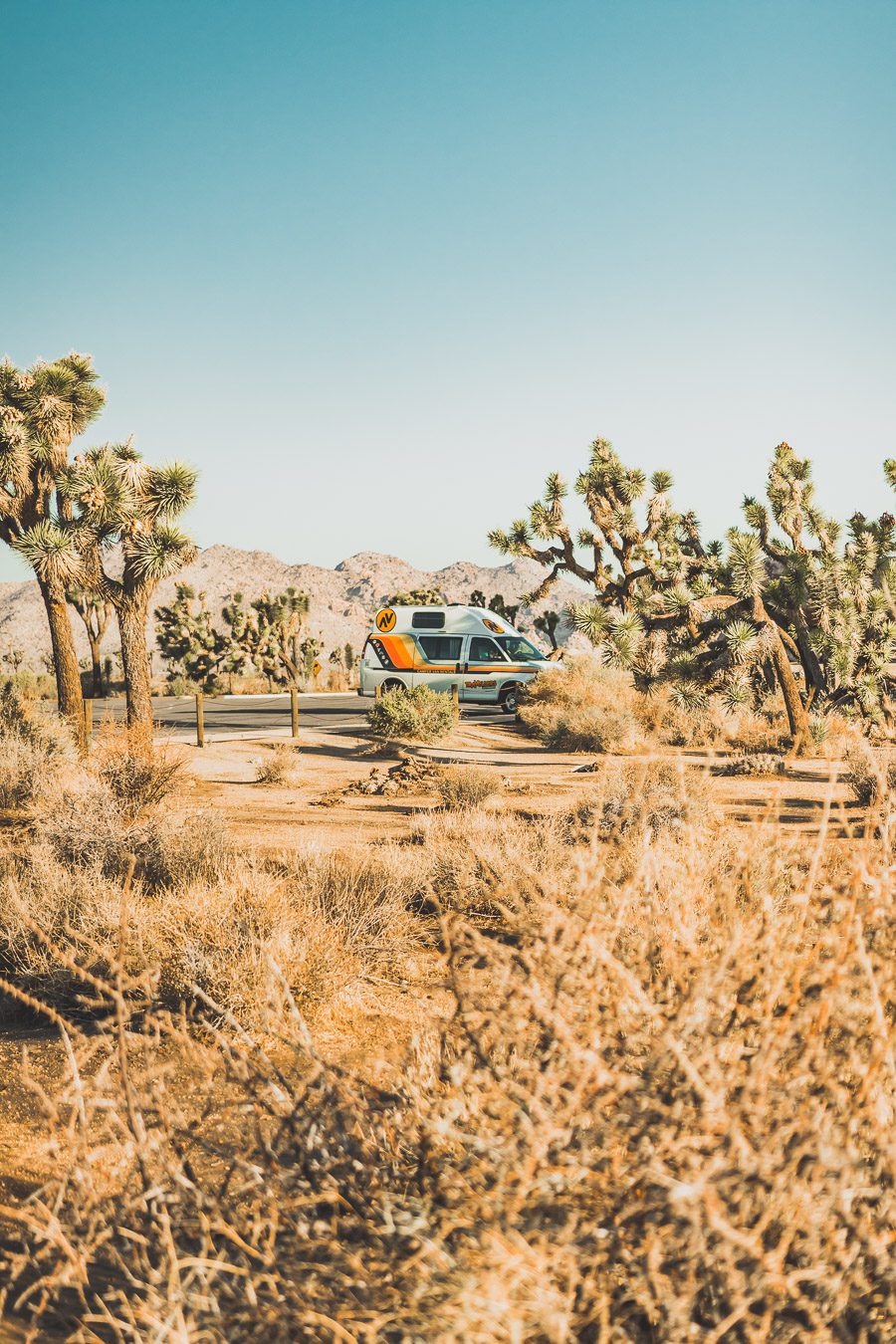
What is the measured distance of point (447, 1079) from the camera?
2.57 meters

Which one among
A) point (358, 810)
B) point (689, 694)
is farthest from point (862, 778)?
point (358, 810)

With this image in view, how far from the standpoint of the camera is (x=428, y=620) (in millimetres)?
26016

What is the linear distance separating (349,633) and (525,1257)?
7665 centimetres

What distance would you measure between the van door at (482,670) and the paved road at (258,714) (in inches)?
21.0

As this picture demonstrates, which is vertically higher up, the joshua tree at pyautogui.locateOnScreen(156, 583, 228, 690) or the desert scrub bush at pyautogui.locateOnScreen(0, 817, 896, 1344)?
the joshua tree at pyautogui.locateOnScreen(156, 583, 228, 690)

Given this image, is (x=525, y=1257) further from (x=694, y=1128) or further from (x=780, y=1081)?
(x=780, y=1081)

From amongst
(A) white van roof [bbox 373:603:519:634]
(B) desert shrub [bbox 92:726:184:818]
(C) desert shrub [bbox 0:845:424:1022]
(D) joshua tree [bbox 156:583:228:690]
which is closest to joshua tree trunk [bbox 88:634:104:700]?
(D) joshua tree [bbox 156:583:228:690]

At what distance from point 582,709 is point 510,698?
480 cm

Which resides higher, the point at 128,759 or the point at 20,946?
the point at 128,759

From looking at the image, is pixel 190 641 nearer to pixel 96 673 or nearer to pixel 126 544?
pixel 96 673

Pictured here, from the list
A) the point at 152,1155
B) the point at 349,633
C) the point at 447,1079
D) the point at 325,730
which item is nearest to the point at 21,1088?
the point at 152,1155

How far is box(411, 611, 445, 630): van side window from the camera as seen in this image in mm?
→ 25875

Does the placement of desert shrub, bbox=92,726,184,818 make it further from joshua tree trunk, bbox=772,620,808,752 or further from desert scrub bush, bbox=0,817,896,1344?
joshua tree trunk, bbox=772,620,808,752

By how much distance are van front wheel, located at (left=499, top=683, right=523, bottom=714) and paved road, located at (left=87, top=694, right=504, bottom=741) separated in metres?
0.27
